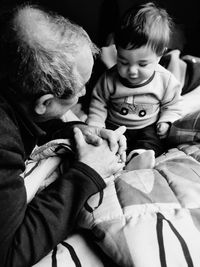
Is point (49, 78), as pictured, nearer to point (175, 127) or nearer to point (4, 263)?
point (4, 263)

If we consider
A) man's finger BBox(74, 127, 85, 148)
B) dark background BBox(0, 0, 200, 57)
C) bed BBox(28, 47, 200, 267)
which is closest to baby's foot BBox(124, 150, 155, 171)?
bed BBox(28, 47, 200, 267)

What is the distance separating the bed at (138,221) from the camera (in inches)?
24.2

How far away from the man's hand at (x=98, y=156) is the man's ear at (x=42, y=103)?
13cm

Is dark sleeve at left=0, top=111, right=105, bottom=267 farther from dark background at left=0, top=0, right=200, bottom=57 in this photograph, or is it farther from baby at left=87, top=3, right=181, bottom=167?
dark background at left=0, top=0, right=200, bottom=57

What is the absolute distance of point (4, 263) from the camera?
0.63 meters

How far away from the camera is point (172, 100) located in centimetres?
134

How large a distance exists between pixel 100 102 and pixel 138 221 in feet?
2.45

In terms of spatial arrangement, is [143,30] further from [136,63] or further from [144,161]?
Answer: [144,161]

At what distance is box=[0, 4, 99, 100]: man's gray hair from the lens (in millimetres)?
623

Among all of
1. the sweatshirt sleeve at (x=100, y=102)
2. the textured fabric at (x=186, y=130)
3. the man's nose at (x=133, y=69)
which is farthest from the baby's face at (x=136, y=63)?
the textured fabric at (x=186, y=130)

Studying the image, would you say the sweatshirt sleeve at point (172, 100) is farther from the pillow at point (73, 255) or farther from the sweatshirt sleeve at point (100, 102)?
the pillow at point (73, 255)

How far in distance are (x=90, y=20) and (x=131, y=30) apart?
2.39 ft

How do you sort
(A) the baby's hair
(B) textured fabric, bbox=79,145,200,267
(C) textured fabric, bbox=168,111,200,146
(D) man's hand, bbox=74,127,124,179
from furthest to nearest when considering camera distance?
(A) the baby's hair
(C) textured fabric, bbox=168,111,200,146
(D) man's hand, bbox=74,127,124,179
(B) textured fabric, bbox=79,145,200,267

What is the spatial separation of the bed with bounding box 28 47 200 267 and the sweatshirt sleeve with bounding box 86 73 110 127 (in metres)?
0.48
